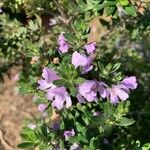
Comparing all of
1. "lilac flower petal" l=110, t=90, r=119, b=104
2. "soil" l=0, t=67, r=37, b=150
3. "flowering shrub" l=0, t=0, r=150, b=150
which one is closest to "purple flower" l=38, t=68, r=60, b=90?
"flowering shrub" l=0, t=0, r=150, b=150

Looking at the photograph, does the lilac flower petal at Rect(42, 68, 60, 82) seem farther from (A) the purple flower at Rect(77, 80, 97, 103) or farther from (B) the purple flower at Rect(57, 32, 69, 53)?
(B) the purple flower at Rect(57, 32, 69, 53)

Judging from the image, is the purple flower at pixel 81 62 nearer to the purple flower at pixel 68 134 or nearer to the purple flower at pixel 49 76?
the purple flower at pixel 49 76

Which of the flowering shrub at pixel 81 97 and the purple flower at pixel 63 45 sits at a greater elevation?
the purple flower at pixel 63 45

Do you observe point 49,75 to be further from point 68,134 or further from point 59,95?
point 68,134

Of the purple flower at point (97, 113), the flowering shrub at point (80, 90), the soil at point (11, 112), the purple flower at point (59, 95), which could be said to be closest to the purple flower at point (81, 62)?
the flowering shrub at point (80, 90)

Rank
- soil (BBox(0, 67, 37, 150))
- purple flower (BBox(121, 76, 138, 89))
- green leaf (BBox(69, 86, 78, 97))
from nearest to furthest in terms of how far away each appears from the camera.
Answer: green leaf (BBox(69, 86, 78, 97))
purple flower (BBox(121, 76, 138, 89))
soil (BBox(0, 67, 37, 150))

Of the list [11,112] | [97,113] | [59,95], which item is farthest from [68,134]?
[11,112]

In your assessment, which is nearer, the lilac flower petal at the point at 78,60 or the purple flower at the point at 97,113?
the lilac flower petal at the point at 78,60

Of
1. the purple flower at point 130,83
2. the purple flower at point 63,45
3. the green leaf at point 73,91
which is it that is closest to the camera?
the green leaf at point 73,91
